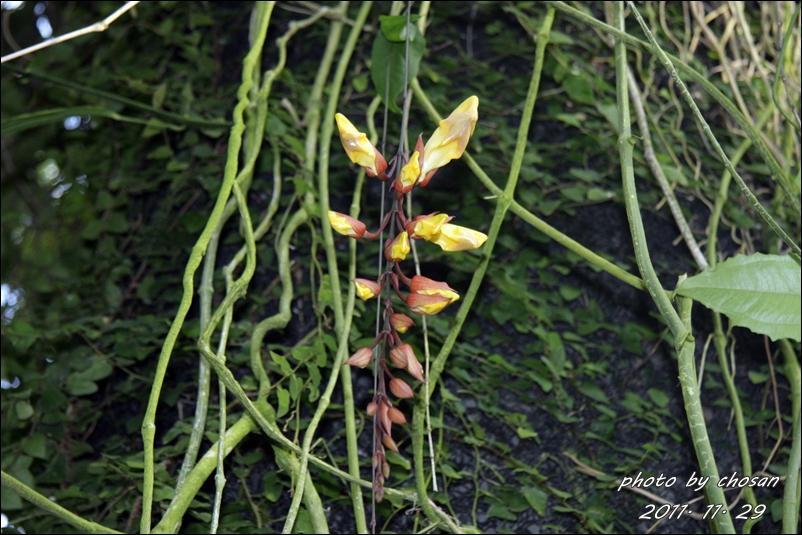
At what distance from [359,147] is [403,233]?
0.28 ft

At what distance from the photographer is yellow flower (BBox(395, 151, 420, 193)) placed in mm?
731

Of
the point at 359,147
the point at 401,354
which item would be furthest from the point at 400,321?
the point at 359,147

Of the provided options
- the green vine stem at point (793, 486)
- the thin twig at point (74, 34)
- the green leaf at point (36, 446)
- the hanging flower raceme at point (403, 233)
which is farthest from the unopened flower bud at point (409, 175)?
the green leaf at point (36, 446)

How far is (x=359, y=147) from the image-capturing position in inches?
29.6

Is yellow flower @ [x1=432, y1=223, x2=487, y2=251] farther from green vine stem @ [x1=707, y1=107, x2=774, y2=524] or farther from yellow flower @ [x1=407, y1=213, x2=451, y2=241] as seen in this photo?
green vine stem @ [x1=707, y1=107, x2=774, y2=524]

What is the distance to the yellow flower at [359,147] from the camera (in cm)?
75

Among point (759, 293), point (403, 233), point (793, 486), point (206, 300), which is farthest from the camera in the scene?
point (206, 300)

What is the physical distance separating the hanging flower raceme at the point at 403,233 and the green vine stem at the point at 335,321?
0.26ft

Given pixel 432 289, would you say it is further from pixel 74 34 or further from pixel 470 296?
pixel 74 34

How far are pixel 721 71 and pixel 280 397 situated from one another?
75cm

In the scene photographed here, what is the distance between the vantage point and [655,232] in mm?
1107

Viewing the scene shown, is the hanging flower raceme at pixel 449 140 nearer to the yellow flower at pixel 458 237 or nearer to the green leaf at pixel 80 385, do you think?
the yellow flower at pixel 458 237

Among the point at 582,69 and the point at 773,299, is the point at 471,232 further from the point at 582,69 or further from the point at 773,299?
the point at 582,69

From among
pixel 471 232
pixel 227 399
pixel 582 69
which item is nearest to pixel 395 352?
pixel 471 232
